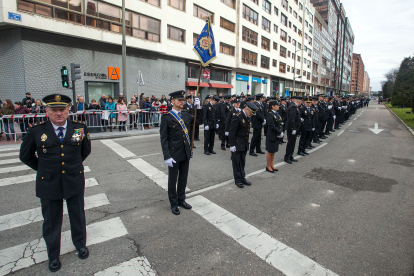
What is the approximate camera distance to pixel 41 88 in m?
15.5

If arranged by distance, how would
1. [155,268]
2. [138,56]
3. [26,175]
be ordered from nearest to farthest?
[155,268], [26,175], [138,56]

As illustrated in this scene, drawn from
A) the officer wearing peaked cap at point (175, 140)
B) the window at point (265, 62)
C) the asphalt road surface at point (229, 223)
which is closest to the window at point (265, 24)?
the window at point (265, 62)

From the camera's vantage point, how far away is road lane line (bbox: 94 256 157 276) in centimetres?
291

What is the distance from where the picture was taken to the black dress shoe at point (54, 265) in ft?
9.62

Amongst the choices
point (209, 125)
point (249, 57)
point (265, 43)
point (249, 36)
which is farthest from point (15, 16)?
point (265, 43)

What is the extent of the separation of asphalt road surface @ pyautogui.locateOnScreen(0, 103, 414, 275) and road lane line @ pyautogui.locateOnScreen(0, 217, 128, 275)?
0.05 ft

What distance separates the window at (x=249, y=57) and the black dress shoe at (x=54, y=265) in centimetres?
3392

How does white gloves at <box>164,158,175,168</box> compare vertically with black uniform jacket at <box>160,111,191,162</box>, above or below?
below

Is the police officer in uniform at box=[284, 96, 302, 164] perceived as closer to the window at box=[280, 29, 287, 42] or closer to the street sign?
the street sign

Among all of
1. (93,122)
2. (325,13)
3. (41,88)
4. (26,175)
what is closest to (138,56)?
(41,88)

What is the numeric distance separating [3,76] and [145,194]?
1579 cm

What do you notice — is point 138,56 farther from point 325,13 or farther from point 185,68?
point 325,13

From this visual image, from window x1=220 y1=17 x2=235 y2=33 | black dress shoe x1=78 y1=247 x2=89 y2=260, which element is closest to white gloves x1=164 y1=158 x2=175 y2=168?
black dress shoe x1=78 y1=247 x2=89 y2=260

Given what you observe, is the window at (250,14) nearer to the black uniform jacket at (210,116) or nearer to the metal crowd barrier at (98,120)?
the metal crowd barrier at (98,120)
